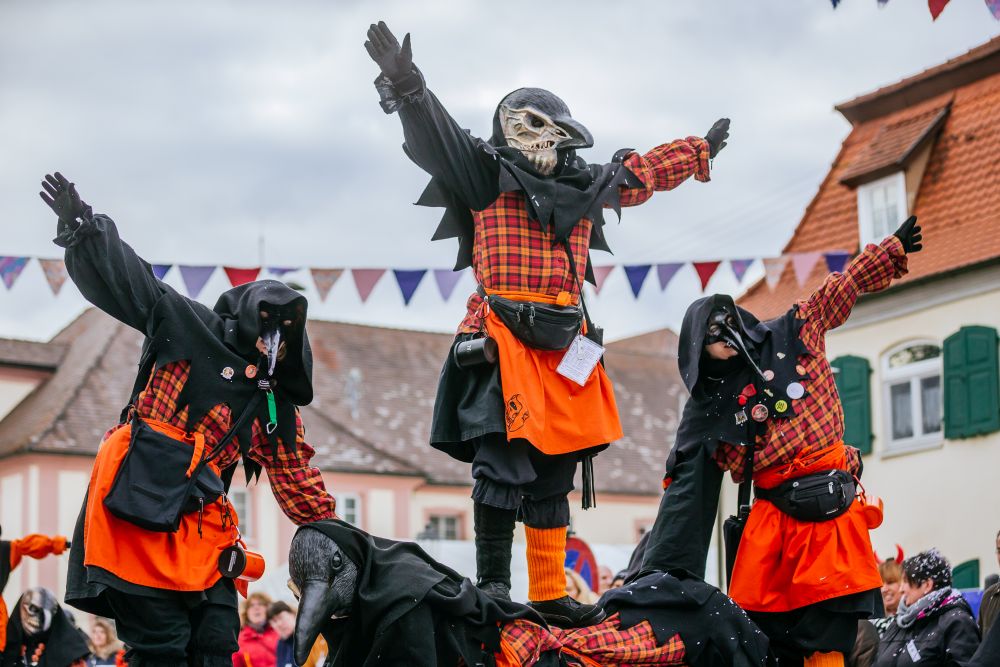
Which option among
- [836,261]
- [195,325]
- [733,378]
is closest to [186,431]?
[195,325]

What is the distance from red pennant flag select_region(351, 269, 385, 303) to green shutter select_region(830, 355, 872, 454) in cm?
1036

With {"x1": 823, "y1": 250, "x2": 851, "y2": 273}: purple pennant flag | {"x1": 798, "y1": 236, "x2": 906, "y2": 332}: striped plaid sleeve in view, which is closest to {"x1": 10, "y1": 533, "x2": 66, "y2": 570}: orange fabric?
{"x1": 798, "y1": 236, "x2": 906, "y2": 332}: striped plaid sleeve

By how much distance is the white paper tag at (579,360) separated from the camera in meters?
6.95

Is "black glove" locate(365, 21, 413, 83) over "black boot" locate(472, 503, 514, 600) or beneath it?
over

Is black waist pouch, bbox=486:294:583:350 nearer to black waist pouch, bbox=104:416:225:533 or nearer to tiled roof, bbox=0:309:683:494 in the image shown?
black waist pouch, bbox=104:416:225:533

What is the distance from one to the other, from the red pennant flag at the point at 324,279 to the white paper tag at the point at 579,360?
643 cm

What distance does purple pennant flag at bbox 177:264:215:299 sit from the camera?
12.3 metres

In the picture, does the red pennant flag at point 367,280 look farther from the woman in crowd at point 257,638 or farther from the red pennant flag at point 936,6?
the red pennant flag at point 936,6

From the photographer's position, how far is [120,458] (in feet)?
20.2

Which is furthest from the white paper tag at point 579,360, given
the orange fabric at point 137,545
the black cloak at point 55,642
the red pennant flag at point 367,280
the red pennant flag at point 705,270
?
the red pennant flag at point 705,270

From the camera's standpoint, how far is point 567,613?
6.81 meters

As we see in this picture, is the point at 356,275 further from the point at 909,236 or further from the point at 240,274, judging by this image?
the point at 909,236

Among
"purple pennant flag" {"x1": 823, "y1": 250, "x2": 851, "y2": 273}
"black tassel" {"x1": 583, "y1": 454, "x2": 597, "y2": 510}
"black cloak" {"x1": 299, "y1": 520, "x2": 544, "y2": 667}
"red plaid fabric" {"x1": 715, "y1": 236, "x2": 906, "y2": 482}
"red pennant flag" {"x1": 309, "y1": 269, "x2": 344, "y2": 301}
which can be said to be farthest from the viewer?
"purple pennant flag" {"x1": 823, "y1": 250, "x2": 851, "y2": 273}

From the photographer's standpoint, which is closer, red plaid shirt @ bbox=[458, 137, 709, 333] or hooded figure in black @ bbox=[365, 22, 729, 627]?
hooded figure in black @ bbox=[365, 22, 729, 627]
